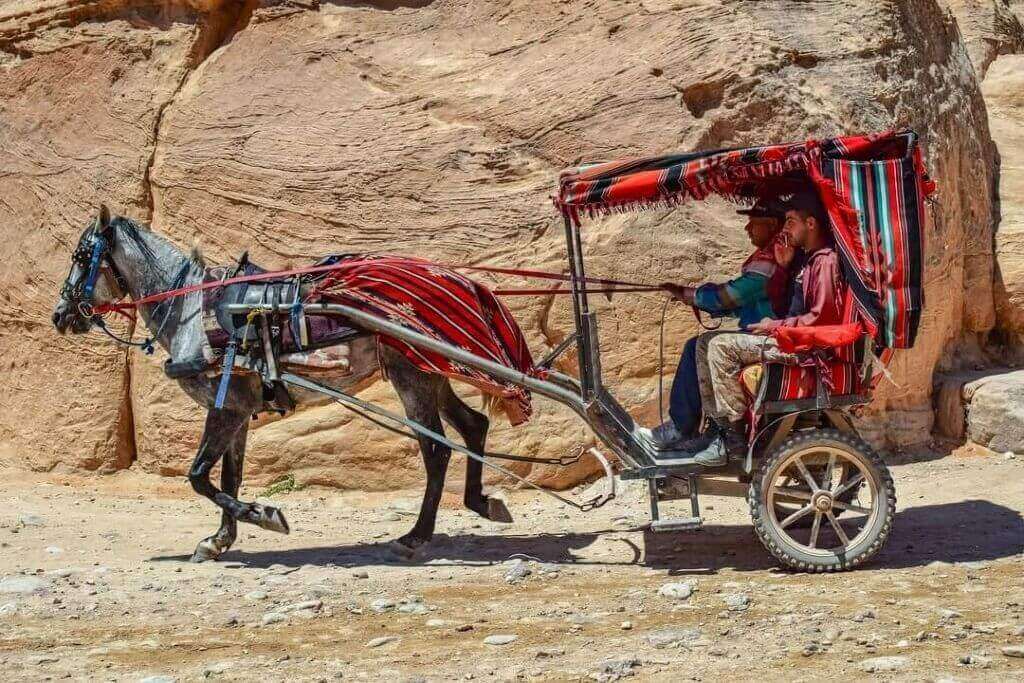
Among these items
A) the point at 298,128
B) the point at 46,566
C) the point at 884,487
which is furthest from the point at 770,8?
the point at 46,566

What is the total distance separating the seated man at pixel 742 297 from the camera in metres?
5.55

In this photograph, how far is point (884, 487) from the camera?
17.6 ft

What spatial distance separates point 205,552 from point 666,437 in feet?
8.00

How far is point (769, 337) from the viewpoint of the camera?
5.30m

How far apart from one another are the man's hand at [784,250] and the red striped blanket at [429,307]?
1.35 meters

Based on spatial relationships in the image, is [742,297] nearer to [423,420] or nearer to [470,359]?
[470,359]

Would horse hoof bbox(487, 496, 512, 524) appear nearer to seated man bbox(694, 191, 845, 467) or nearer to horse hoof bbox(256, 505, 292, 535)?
horse hoof bbox(256, 505, 292, 535)

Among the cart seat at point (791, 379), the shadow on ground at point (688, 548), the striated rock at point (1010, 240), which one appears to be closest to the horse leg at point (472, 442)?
the shadow on ground at point (688, 548)

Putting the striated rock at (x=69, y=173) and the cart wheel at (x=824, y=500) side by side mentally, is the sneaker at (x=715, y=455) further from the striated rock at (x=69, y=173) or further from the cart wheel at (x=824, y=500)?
the striated rock at (x=69, y=173)

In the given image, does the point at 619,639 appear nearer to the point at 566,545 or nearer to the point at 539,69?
the point at 566,545

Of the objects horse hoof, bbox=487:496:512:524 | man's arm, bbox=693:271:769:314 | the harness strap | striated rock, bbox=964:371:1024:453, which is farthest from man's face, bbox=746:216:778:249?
striated rock, bbox=964:371:1024:453

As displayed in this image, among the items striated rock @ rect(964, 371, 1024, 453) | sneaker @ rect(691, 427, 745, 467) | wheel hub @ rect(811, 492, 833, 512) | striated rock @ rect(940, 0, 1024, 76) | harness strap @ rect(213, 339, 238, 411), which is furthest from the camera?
striated rock @ rect(940, 0, 1024, 76)

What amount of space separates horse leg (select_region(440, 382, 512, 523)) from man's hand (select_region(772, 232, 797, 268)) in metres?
1.90

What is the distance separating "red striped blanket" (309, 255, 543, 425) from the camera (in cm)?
594
